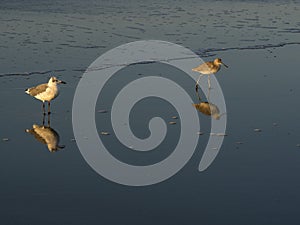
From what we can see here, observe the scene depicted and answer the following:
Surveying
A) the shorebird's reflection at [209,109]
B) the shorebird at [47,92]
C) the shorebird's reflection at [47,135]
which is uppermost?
the shorebird at [47,92]

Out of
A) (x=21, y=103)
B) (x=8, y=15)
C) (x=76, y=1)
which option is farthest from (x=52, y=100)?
(x=76, y=1)

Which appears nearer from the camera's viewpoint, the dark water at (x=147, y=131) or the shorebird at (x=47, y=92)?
the dark water at (x=147, y=131)

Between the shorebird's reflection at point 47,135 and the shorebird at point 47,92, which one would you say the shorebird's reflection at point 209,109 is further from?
the shorebird's reflection at point 47,135

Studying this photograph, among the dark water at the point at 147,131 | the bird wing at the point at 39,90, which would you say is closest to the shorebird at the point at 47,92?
the bird wing at the point at 39,90

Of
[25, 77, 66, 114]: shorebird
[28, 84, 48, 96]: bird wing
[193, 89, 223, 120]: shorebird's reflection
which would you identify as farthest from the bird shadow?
[28, 84, 48, 96]: bird wing

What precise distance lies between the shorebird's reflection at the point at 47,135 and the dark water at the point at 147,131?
10 cm

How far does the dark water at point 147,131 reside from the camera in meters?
6.55

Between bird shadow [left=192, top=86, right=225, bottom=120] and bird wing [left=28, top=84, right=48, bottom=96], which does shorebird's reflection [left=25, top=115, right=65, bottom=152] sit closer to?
bird wing [left=28, top=84, right=48, bottom=96]

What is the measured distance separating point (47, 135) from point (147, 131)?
4.56ft

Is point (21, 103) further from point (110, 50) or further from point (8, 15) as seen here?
point (8, 15)

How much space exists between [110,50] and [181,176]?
8300 millimetres

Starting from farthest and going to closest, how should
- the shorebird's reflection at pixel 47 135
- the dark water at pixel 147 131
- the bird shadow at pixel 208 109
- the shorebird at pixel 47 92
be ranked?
the shorebird at pixel 47 92 → the bird shadow at pixel 208 109 → the shorebird's reflection at pixel 47 135 → the dark water at pixel 147 131

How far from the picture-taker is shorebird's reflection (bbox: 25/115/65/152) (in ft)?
28.2

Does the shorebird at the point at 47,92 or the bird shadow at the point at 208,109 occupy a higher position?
the shorebird at the point at 47,92
